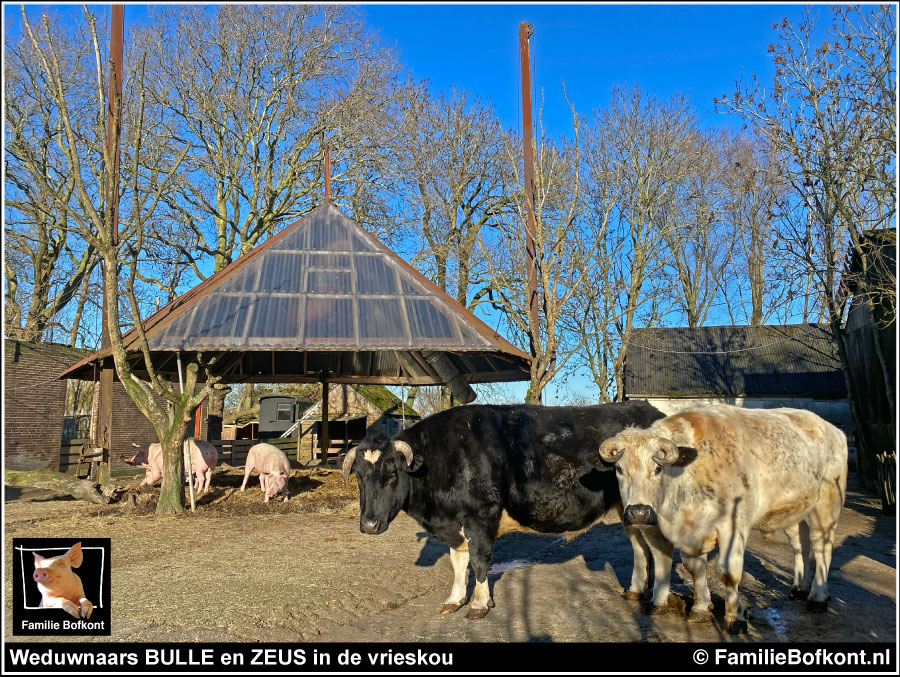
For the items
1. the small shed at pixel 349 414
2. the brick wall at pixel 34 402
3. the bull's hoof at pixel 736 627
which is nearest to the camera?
the bull's hoof at pixel 736 627

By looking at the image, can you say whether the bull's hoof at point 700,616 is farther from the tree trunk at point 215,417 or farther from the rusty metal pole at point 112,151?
the tree trunk at point 215,417

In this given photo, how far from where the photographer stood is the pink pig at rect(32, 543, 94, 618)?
231 inches

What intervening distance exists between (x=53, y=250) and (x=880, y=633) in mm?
30570

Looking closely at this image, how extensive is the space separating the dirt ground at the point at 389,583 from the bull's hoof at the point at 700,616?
0.20ft

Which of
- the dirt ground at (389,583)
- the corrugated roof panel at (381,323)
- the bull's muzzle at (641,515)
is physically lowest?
the dirt ground at (389,583)

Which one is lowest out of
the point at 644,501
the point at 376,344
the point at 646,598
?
the point at 646,598

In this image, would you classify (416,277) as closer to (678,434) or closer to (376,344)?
(376,344)

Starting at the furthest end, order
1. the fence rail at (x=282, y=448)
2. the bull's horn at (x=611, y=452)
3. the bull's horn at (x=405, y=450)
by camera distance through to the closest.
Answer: the fence rail at (x=282, y=448), the bull's horn at (x=405, y=450), the bull's horn at (x=611, y=452)

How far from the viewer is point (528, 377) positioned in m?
16.0

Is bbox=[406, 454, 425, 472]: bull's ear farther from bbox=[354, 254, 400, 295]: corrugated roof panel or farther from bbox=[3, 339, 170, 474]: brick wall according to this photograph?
bbox=[3, 339, 170, 474]: brick wall

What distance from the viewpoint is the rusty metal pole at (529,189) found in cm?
1472

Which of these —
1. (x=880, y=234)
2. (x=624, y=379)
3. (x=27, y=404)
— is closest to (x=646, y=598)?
(x=880, y=234)

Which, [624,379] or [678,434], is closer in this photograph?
[678,434]

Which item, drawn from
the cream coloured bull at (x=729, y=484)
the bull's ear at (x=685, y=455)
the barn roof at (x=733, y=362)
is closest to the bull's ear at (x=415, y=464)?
the cream coloured bull at (x=729, y=484)
